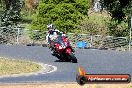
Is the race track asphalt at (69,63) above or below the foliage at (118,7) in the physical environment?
below

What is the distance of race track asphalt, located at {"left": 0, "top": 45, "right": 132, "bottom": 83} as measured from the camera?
48.8ft

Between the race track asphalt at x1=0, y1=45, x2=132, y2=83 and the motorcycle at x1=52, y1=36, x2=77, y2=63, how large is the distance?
0.38 meters

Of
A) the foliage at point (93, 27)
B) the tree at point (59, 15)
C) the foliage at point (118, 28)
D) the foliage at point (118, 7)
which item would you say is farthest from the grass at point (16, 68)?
the tree at point (59, 15)

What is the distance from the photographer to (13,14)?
33.3 meters

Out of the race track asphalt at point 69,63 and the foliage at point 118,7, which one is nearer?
the race track asphalt at point 69,63

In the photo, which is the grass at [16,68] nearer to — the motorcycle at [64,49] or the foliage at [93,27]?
the motorcycle at [64,49]

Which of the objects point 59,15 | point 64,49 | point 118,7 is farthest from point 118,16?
point 64,49

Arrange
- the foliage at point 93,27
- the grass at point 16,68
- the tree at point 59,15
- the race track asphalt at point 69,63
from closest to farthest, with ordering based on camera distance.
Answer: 1. the race track asphalt at point 69,63
2. the grass at point 16,68
3. the foliage at point 93,27
4. the tree at point 59,15

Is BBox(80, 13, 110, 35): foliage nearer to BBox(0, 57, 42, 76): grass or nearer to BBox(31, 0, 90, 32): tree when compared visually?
BBox(31, 0, 90, 32): tree

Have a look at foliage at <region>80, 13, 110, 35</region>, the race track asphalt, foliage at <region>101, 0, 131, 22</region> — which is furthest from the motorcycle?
foliage at <region>101, 0, 131, 22</region>

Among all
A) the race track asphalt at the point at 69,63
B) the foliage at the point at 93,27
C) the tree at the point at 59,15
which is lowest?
the race track asphalt at the point at 69,63

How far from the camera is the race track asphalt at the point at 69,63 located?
1486 centimetres

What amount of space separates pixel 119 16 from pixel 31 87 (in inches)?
684

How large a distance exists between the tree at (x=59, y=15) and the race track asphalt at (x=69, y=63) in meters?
3.81
